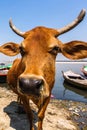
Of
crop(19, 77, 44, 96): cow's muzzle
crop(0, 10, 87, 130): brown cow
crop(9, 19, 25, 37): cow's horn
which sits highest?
crop(9, 19, 25, 37): cow's horn

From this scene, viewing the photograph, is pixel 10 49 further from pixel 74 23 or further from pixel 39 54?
pixel 74 23

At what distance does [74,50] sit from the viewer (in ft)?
24.1

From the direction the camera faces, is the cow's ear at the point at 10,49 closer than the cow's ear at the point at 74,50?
No

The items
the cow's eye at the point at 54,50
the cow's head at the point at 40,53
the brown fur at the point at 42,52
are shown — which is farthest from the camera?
the cow's eye at the point at 54,50

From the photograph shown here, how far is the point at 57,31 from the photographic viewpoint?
295 inches

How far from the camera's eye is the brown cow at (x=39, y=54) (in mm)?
5770

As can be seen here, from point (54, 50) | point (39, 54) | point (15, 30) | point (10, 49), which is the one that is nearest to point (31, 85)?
point (39, 54)

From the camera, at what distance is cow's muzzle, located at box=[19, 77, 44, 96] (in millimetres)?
5629

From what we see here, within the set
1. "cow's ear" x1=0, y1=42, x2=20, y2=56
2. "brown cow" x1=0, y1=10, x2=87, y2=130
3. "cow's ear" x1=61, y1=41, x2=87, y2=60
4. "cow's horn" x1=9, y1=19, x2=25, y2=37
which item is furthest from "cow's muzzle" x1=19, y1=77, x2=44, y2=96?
"cow's horn" x1=9, y1=19, x2=25, y2=37

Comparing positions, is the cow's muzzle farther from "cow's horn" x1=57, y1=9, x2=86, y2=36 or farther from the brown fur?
"cow's horn" x1=57, y1=9, x2=86, y2=36

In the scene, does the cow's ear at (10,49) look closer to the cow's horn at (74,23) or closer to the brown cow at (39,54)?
the brown cow at (39,54)

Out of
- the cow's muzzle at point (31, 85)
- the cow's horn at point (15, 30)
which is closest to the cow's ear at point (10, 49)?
the cow's horn at point (15, 30)

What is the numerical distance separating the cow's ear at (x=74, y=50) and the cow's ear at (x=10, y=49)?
4.61ft

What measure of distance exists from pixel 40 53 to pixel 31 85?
1138 mm
